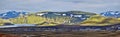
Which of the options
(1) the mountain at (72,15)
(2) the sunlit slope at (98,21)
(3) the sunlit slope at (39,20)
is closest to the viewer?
(2) the sunlit slope at (98,21)

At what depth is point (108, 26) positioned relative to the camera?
105250 millimetres

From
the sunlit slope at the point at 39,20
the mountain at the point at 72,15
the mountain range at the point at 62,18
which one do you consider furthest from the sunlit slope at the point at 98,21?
the sunlit slope at the point at 39,20

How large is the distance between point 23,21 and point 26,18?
416cm

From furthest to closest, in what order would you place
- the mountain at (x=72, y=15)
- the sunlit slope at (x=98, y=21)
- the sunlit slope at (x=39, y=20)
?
the mountain at (x=72, y=15), the sunlit slope at (x=39, y=20), the sunlit slope at (x=98, y=21)

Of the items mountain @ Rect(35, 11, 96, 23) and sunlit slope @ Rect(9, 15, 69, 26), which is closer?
sunlit slope @ Rect(9, 15, 69, 26)

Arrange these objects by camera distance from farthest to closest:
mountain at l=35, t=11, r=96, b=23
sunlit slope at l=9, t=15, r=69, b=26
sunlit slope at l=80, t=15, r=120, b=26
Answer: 1. mountain at l=35, t=11, r=96, b=23
2. sunlit slope at l=9, t=15, r=69, b=26
3. sunlit slope at l=80, t=15, r=120, b=26

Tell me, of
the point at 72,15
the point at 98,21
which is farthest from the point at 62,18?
the point at 98,21

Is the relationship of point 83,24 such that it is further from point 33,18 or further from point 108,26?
point 33,18

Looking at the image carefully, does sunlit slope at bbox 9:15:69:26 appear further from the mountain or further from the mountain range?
the mountain

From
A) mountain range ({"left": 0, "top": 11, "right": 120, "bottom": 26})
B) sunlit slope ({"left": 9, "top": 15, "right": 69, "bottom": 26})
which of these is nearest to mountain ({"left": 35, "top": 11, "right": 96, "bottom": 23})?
mountain range ({"left": 0, "top": 11, "right": 120, "bottom": 26})

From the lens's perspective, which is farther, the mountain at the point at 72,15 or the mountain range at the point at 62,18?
the mountain at the point at 72,15

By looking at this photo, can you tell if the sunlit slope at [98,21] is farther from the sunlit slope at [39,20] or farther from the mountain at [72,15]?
the sunlit slope at [39,20]

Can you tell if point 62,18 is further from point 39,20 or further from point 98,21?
point 98,21

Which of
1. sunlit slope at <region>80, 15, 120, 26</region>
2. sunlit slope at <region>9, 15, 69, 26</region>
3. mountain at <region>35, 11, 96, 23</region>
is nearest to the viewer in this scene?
sunlit slope at <region>80, 15, 120, 26</region>
